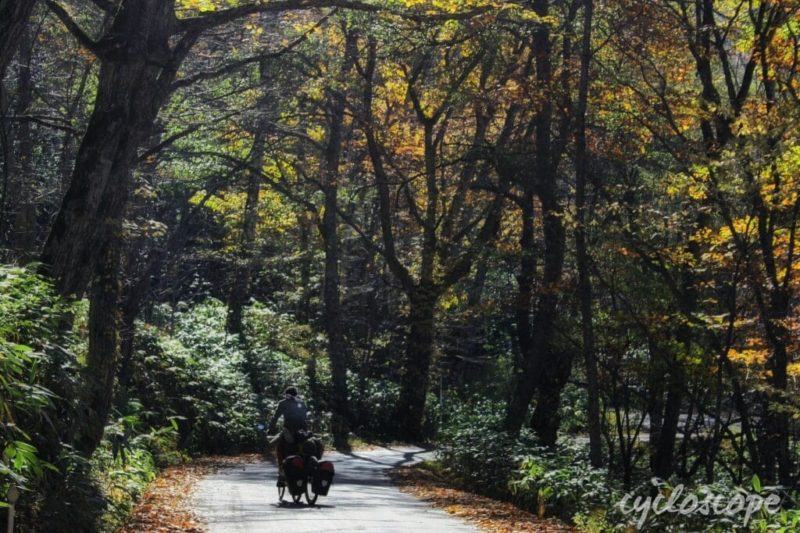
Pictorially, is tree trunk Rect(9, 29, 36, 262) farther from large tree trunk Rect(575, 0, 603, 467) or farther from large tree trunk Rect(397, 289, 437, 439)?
large tree trunk Rect(397, 289, 437, 439)

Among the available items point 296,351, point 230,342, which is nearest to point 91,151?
point 230,342

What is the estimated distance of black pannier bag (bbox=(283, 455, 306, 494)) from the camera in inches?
590

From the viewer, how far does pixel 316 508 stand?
49.2 feet

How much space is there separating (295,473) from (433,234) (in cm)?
1582

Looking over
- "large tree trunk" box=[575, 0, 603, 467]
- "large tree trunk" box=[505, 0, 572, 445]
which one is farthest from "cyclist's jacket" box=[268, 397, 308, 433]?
"large tree trunk" box=[505, 0, 572, 445]

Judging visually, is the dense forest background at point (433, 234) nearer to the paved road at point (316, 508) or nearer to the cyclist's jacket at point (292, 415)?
the paved road at point (316, 508)

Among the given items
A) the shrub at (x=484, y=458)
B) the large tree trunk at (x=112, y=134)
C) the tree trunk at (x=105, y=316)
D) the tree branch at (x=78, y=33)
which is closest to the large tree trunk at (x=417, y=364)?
the shrub at (x=484, y=458)

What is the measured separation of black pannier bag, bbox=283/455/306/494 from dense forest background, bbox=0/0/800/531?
7.64 feet

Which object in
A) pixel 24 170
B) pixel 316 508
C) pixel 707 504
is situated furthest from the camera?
pixel 24 170

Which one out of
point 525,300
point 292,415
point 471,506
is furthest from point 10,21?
point 525,300

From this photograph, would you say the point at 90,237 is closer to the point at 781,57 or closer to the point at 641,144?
the point at 781,57

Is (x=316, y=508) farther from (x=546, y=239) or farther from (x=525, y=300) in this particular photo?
(x=546, y=239)

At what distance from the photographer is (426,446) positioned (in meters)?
33.5

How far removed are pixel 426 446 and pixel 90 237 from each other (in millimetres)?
22575
